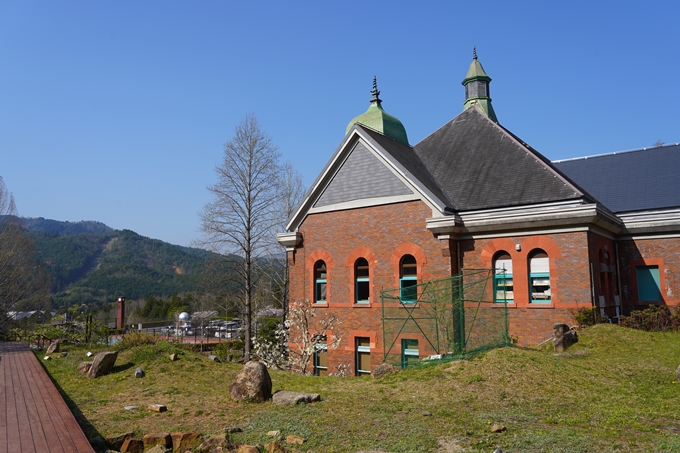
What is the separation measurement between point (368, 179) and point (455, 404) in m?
12.2

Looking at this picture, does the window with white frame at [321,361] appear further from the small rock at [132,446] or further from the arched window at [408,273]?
the small rock at [132,446]

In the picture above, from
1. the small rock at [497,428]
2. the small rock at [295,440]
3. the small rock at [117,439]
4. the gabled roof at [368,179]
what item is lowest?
the small rock at [117,439]

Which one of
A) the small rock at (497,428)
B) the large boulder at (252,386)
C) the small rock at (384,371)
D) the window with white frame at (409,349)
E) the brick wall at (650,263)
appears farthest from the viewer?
the brick wall at (650,263)

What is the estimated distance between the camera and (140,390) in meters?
12.9

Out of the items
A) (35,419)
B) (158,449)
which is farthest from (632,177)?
(35,419)

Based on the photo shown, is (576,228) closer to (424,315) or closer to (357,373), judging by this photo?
(424,315)

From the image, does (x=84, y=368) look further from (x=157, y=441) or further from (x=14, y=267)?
(x=14, y=267)

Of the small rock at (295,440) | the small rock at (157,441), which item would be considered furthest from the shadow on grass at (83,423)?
the small rock at (295,440)

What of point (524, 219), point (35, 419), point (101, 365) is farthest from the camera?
point (524, 219)

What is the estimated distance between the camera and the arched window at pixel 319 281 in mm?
21516

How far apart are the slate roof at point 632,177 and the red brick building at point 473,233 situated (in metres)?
0.09

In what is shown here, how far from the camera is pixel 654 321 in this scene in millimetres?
17172

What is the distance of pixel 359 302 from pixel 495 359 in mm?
8728

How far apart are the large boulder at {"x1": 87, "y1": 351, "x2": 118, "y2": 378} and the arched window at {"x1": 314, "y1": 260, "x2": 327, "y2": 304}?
8.78m
